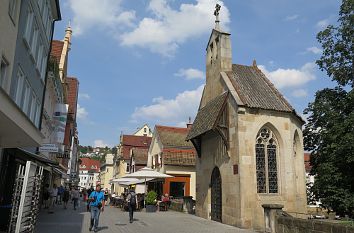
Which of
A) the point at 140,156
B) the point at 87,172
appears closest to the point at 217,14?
the point at 140,156

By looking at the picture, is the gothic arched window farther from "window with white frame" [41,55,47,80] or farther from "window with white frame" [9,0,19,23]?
"window with white frame" [9,0,19,23]

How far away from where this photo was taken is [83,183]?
151 m

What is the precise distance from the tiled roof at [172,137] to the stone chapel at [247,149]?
18550mm

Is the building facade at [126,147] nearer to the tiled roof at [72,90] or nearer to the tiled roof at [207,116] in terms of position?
the tiled roof at [72,90]

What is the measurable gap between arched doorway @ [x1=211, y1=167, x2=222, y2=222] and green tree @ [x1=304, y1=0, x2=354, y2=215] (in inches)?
272

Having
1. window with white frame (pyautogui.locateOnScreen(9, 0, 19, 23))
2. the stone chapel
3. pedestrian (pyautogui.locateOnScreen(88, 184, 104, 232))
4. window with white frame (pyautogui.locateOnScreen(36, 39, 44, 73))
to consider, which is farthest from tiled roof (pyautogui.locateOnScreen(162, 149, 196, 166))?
window with white frame (pyautogui.locateOnScreen(9, 0, 19, 23))

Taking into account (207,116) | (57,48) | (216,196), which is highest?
(57,48)

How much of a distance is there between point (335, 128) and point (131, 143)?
4801 cm

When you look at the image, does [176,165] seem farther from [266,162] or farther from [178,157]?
[266,162]

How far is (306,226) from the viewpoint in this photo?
12.9m

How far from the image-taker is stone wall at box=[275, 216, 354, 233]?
11.2 m

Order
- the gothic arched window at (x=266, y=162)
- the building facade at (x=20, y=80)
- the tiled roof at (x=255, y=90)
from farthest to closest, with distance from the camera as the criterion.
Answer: the tiled roof at (x=255, y=90), the gothic arched window at (x=266, y=162), the building facade at (x=20, y=80)

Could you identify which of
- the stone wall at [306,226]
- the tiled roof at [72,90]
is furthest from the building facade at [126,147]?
the stone wall at [306,226]

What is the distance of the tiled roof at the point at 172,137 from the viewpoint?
42.0m
